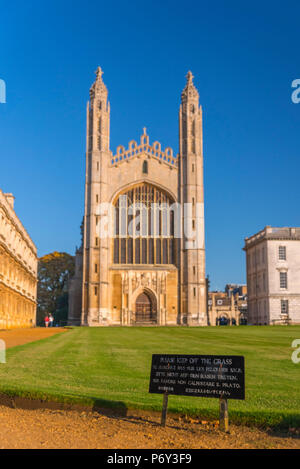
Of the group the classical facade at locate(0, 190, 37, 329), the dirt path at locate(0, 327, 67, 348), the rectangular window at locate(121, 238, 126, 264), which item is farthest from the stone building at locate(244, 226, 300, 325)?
the dirt path at locate(0, 327, 67, 348)

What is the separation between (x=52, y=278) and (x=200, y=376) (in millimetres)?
63923

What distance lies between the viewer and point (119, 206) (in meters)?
52.2

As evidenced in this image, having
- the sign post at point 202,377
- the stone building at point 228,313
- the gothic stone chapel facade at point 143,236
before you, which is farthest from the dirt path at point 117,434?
the stone building at point 228,313

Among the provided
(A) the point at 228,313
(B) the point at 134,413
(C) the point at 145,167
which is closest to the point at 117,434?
(B) the point at 134,413

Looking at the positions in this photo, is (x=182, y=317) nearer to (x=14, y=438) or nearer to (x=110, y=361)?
(x=110, y=361)

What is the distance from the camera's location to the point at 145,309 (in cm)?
5138

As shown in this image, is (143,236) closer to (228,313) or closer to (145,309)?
(145,309)

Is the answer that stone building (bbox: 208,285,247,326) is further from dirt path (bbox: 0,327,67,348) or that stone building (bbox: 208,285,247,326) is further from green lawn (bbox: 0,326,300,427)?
green lawn (bbox: 0,326,300,427)

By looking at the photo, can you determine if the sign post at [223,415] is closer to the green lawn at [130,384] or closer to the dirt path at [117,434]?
the dirt path at [117,434]

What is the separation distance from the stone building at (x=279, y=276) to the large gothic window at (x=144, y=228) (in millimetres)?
10670

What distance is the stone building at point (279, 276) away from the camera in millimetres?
53062

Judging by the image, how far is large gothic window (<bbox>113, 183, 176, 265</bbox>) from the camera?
51281mm

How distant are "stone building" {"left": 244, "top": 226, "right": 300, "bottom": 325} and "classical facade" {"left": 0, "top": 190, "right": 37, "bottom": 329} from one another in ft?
81.7

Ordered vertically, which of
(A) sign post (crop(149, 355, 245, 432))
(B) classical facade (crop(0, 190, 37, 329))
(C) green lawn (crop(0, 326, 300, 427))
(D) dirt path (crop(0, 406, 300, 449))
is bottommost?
(D) dirt path (crop(0, 406, 300, 449))
